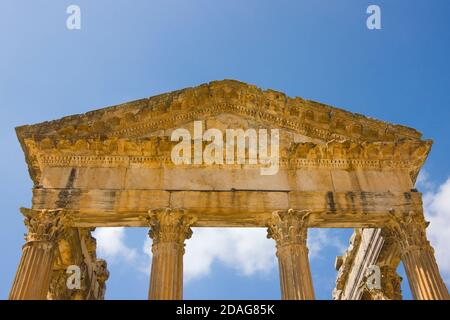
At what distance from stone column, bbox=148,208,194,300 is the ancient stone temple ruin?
3cm

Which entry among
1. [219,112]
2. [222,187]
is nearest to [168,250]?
[222,187]

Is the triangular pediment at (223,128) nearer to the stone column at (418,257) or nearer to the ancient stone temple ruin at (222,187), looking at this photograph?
the ancient stone temple ruin at (222,187)

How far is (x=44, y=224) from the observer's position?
47.3ft

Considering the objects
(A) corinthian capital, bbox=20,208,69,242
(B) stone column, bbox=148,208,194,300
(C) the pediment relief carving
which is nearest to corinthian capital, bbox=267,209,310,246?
(B) stone column, bbox=148,208,194,300

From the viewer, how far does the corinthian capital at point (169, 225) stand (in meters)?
14.5

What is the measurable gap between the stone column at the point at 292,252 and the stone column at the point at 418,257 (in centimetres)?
291

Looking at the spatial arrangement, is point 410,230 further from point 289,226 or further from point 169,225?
point 169,225

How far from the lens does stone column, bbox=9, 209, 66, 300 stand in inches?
523

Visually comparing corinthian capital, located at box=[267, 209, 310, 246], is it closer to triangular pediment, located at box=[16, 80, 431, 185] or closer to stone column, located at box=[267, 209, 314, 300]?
stone column, located at box=[267, 209, 314, 300]

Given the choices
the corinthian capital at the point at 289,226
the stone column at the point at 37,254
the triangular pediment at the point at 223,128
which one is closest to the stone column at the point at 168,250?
the triangular pediment at the point at 223,128

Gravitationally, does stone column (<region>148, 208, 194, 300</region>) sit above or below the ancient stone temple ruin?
below

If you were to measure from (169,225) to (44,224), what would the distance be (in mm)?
3546
